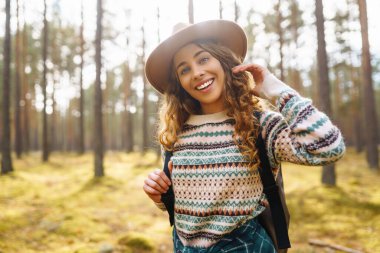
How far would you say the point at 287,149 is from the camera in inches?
61.7

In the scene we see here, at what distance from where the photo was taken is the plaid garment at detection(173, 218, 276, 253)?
1617 millimetres

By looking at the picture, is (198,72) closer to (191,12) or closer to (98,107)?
(191,12)

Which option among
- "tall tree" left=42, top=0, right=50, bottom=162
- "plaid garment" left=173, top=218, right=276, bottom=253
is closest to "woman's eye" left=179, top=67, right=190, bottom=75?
"plaid garment" left=173, top=218, right=276, bottom=253

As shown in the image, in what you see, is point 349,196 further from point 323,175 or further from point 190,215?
point 190,215

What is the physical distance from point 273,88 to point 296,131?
288 mm

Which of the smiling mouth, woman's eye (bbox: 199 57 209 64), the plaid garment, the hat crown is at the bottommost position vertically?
the plaid garment

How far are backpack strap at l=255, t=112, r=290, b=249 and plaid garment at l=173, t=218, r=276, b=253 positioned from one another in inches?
3.0

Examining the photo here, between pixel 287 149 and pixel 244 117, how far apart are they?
0.28 metres

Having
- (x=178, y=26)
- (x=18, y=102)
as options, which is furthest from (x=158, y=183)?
(x=18, y=102)

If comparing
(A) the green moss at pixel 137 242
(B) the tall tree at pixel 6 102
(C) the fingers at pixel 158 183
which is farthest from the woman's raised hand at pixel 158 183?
(B) the tall tree at pixel 6 102

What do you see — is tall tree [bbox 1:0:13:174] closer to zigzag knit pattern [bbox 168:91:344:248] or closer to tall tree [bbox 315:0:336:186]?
tall tree [bbox 315:0:336:186]

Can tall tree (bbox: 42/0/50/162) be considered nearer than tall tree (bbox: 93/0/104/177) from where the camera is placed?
No

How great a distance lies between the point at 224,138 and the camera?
5.73 ft

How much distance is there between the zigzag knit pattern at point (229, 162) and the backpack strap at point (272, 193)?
36 mm
